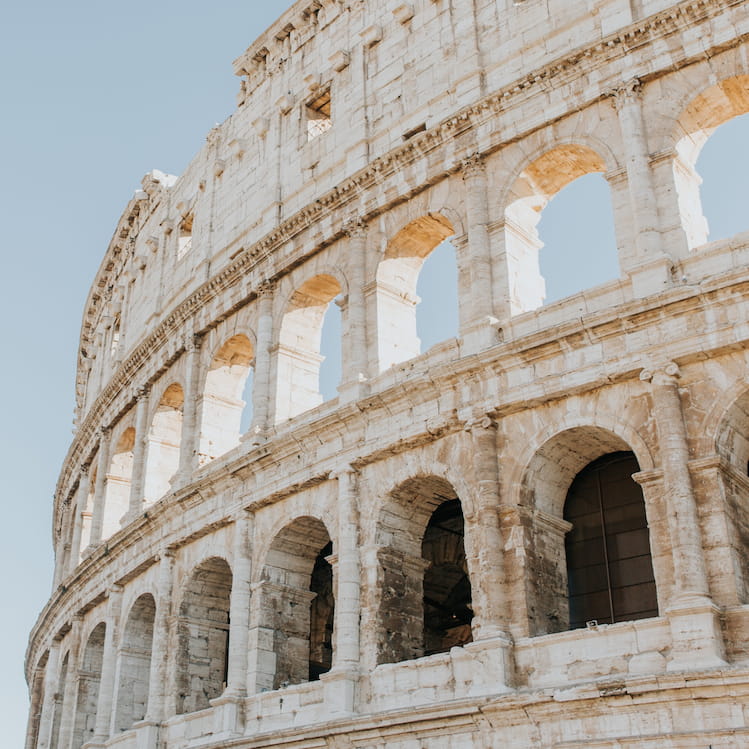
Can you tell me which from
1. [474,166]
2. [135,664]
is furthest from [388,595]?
[135,664]

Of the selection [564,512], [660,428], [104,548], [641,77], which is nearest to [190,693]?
[104,548]

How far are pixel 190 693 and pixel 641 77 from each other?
11813 mm

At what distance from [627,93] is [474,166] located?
253 centimetres

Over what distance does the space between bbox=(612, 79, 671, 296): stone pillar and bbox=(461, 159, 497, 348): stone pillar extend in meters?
2.04

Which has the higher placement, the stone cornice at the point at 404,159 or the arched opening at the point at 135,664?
the stone cornice at the point at 404,159

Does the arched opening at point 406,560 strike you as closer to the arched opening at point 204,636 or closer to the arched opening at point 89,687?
the arched opening at point 204,636

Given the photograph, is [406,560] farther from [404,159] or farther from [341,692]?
[404,159]

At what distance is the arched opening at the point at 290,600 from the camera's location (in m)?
16.4

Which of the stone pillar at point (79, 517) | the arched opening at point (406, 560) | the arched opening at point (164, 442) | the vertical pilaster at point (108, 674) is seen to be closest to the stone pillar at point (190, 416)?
the arched opening at point (164, 442)

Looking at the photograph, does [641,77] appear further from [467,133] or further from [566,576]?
[566,576]

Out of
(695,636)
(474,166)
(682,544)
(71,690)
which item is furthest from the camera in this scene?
(71,690)

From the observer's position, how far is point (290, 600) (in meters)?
16.9

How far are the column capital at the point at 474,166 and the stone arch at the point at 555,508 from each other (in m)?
4.57

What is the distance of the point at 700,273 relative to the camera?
518 inches
